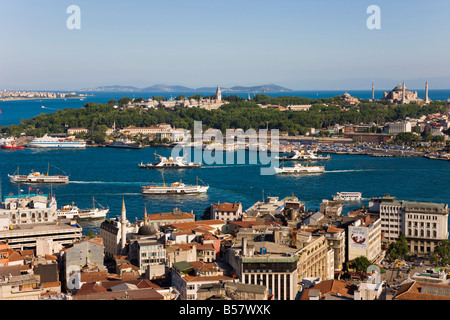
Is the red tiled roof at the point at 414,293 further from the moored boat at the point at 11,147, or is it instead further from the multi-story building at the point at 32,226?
the moored boat at the point at 11,147

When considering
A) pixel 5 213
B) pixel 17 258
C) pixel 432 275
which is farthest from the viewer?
pixel 5 213

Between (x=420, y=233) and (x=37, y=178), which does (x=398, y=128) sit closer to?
(x=37, y=178)

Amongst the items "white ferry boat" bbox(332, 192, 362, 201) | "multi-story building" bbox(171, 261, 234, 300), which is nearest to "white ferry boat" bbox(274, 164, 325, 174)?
"white ferry boat" bbox(332, 192, 362, 201)

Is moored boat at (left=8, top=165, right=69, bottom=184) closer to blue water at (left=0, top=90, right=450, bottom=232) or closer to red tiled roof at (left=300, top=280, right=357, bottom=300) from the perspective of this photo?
blue water at (left=0, top=90, right=450, bottom=232)


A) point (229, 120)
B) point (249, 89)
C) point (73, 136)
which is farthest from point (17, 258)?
point (249, 89)

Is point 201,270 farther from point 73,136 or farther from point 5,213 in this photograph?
point 73,136

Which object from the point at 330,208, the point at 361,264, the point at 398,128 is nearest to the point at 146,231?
the point at 361,264
